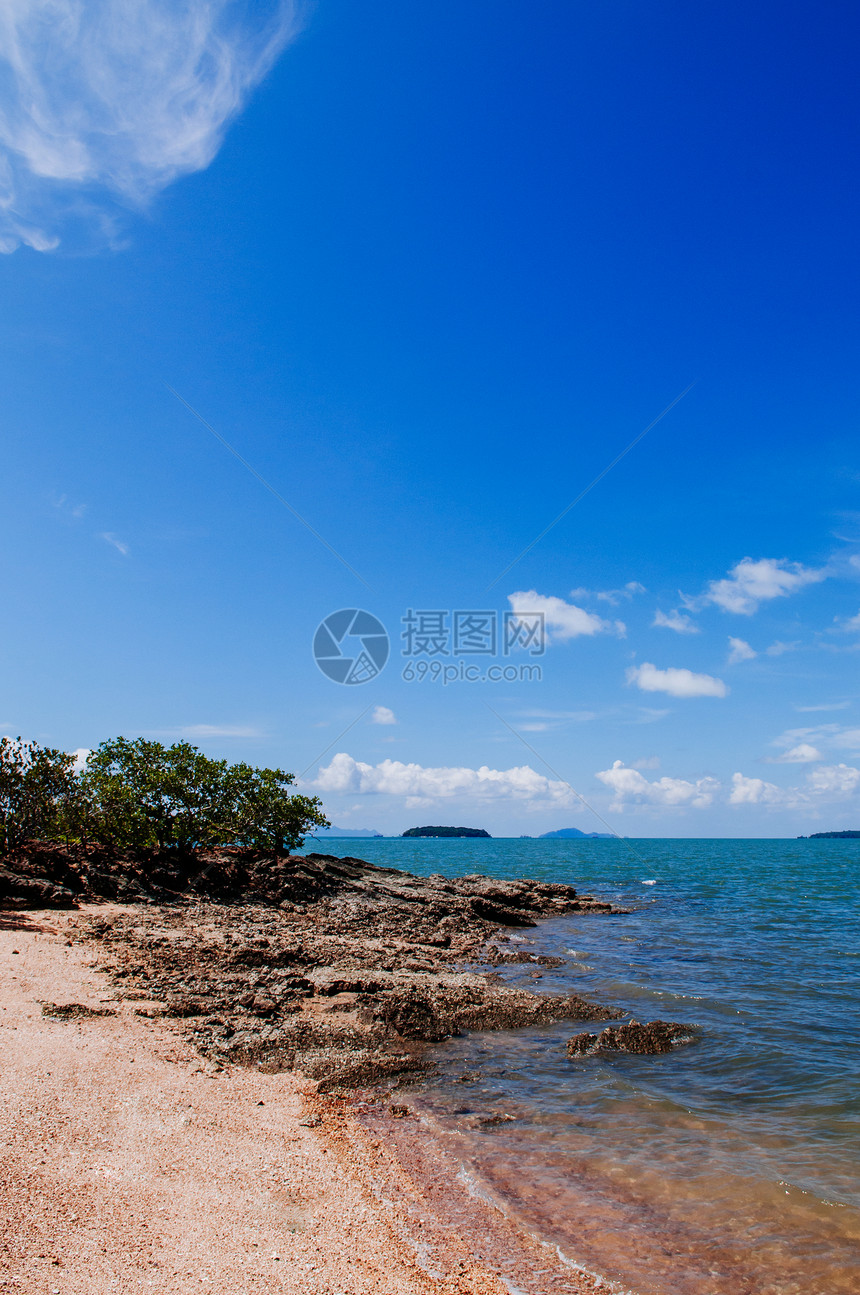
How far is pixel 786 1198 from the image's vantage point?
8.61 metres

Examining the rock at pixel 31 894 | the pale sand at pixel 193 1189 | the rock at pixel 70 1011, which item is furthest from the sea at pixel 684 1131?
the rock at pixel 31 894

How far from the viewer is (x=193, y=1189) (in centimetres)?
702

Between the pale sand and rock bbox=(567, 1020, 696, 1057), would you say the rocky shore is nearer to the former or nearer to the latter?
rock bbox=(567, 1020, 696, 1057)

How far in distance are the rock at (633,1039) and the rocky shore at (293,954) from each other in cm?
155

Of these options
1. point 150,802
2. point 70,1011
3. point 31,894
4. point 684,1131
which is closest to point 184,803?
point 150,802

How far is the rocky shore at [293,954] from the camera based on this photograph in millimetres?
12672

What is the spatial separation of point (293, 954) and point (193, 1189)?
1167 centimetres

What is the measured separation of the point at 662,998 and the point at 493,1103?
31.1 feet

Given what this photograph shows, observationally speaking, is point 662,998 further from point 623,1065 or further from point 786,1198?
point 786,1198

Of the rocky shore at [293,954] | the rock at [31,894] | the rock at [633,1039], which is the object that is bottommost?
the rock at [633,1039]

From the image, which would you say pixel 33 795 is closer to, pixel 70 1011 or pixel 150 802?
pixel 150 802

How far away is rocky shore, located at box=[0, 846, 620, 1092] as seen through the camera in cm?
1267

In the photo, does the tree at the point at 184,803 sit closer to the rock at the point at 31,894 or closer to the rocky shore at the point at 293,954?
the rocky shore at the point at 293,954

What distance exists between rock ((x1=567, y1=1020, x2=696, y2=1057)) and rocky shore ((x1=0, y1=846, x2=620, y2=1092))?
1.55 metres
